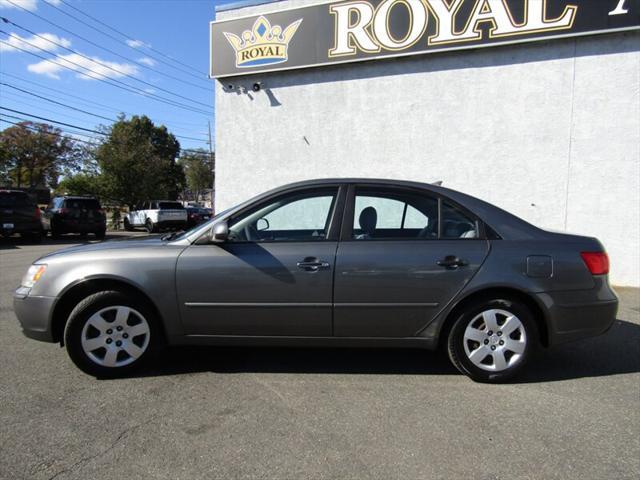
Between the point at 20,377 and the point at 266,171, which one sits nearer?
the point at 20,377

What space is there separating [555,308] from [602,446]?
107cm

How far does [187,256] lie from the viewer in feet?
11.6

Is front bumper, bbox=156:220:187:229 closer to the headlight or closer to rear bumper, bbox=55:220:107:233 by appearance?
rear bumper, bbox=55:220:107:233

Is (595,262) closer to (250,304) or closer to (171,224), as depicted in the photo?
(250,304)

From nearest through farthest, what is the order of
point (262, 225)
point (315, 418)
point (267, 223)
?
point (315, 418)
point (262, 225)
point (267, 223)

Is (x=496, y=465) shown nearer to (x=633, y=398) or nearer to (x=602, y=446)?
(x=602, y=446)

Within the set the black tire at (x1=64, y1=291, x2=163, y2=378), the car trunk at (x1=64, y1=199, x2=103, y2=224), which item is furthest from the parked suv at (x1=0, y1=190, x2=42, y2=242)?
the black tire at (x1=64, y1=291, x2=163, y2=378)

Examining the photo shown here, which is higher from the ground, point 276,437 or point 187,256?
point 187,256

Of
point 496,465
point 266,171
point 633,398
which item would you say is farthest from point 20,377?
point 266,171

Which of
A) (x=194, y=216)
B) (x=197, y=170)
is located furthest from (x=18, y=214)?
(x=197, y=170)

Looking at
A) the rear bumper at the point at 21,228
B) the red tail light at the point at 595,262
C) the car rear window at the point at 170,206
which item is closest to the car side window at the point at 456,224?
the red tail light at the point at 595,262

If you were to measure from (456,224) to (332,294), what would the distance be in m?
1.19

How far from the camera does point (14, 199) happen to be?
14.1 meters

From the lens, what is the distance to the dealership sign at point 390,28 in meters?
7.68
